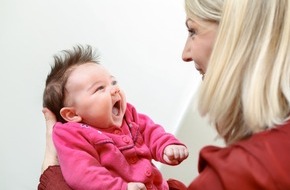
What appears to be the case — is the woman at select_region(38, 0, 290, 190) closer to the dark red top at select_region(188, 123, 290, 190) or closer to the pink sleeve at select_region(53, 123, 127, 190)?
the dark red top at select_region(188, 123, 290, 190)

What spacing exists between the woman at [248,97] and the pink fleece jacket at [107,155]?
270mm

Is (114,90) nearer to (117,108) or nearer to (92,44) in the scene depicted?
(117,108)

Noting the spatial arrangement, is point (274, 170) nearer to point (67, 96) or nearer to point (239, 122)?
point (239, 122)

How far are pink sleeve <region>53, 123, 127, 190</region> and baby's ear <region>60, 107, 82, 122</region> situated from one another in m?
0.04

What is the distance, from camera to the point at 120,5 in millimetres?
1665

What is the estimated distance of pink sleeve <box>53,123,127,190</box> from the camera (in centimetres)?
91

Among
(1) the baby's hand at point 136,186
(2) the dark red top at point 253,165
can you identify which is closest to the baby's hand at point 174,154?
(1) the baby's hand at point 136,186

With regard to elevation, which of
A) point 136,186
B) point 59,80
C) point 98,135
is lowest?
point 136,186

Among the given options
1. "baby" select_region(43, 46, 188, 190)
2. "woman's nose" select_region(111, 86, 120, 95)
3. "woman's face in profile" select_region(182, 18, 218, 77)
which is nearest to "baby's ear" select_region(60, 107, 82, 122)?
"baby" select_region(43, 46, 188, 190)

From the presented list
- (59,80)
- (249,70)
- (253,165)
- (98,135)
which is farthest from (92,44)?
(253,165)

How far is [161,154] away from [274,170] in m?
0.46

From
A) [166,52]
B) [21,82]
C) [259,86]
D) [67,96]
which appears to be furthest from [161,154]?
[166,52]

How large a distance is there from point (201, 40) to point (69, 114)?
0.40 metres

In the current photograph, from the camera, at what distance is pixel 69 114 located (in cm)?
105
